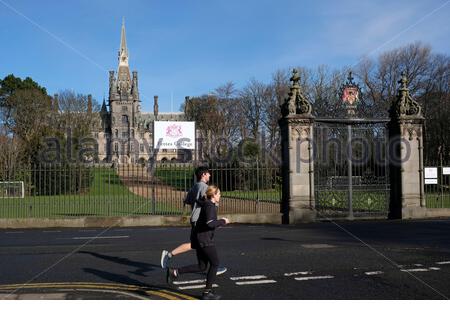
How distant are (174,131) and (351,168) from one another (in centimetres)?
955

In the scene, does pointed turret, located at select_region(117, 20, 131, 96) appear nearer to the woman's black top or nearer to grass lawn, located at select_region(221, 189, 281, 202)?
grass lawn, located at select_region(221, 189, 281, 202)

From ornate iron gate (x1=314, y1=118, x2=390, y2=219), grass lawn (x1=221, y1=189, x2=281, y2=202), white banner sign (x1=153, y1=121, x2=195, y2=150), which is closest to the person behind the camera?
ornate iron gate (x1=314, y1=118, x2=390, y2=219)

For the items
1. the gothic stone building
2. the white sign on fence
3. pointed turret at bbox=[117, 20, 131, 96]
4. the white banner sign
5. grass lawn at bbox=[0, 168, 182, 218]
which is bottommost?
grass lawn at bbox=[0, 168, 182, 218]

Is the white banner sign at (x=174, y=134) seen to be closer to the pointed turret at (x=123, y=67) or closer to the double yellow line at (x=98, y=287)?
the double yellow line at (x=98, y=287)

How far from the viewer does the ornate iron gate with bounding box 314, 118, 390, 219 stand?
1923 centimetres

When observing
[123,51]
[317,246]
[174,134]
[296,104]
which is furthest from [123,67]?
[317,246]

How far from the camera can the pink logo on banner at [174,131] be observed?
24.6 metres

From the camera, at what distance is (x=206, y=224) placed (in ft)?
22.8

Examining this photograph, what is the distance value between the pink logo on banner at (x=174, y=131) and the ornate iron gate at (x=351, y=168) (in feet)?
23.8

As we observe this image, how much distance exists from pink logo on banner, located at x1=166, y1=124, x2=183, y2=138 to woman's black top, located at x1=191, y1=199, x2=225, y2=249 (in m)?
17.7

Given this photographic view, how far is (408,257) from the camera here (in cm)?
1027

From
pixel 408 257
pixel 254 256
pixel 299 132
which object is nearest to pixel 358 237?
pixel 408 257

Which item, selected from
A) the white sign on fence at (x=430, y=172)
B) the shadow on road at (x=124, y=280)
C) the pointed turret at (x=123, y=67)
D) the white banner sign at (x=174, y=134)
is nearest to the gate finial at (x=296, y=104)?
the white sign on fence at (x=430, y=172)

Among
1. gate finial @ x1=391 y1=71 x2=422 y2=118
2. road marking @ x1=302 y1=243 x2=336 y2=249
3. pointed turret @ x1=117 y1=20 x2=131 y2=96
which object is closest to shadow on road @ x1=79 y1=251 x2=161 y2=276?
road marking @ x1=302 y1=243 x2=336 y2=249
